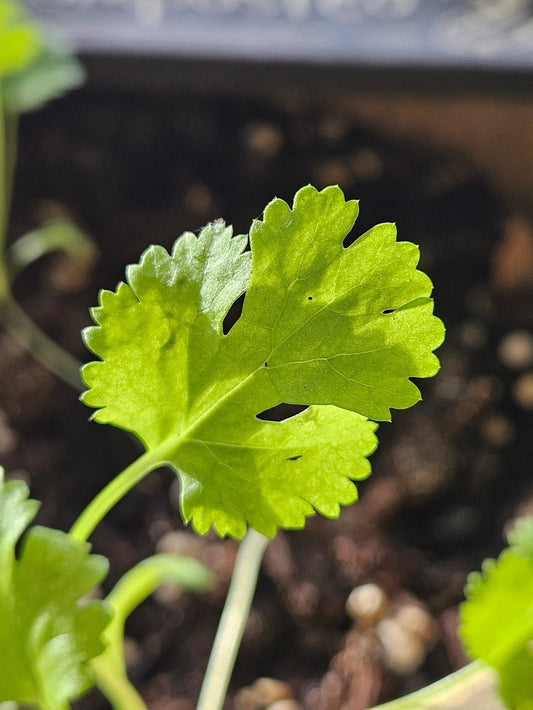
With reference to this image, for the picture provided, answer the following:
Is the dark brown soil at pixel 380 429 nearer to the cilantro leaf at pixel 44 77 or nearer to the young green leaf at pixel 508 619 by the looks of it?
the cilantro leaf at pixel 44 77

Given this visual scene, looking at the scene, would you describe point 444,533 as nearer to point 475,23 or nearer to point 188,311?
point 188,311

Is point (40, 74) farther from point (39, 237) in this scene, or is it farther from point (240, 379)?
point (240, 379)

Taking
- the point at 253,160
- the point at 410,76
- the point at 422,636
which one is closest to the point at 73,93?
the point at 253,160

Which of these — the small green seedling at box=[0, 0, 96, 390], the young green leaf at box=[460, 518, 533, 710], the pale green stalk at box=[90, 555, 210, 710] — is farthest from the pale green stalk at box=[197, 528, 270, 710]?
the small green seedling at box=[0, 0, 96, 390]

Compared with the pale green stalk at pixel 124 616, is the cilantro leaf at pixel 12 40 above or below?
above

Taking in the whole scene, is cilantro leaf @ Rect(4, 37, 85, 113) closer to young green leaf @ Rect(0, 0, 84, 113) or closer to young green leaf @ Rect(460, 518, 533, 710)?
young green leaf @ Rect(0, 0, 84, 113)

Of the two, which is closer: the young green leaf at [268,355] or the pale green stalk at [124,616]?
the young green leaf at [268,355]

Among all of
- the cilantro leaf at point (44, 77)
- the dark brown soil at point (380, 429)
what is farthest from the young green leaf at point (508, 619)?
the cilantro leaf at point (44, 77)
